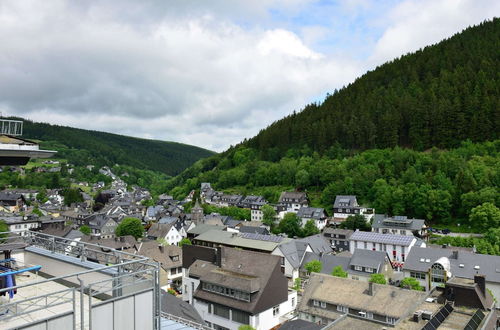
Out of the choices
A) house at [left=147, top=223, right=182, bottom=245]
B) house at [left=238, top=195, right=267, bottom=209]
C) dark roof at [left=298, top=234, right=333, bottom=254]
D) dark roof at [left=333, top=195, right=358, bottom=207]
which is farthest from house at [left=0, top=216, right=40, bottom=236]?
dark roof at [left=333, top=195, right=358, bottom=207]

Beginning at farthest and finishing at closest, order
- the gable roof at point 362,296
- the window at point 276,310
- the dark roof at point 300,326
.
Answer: the window at point 276,310 < the gable roof at point 362,296 < the dark roof at point 300,326

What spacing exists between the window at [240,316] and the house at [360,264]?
13311 mm

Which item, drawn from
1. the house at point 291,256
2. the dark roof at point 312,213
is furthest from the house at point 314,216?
the house at point 291,256

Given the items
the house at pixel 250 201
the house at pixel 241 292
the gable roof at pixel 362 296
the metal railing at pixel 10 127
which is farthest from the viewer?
the house at pixel 250 201

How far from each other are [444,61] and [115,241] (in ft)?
363

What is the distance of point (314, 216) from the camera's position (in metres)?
61.8

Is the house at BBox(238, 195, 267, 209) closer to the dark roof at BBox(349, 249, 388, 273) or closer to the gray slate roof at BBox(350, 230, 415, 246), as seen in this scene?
the gray slate roof at BBox(350, 230, 415, 246)

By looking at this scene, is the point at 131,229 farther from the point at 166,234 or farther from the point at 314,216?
the point at 314,216

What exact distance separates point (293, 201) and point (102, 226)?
3775 centimetres

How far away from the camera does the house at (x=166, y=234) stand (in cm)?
5767

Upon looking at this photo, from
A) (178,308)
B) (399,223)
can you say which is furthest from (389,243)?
(178,308)

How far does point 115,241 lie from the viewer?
47.3 metres

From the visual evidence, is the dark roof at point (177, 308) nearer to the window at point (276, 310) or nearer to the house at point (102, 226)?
the window at point (276, 310)

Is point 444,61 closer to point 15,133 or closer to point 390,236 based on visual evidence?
point 390,236
